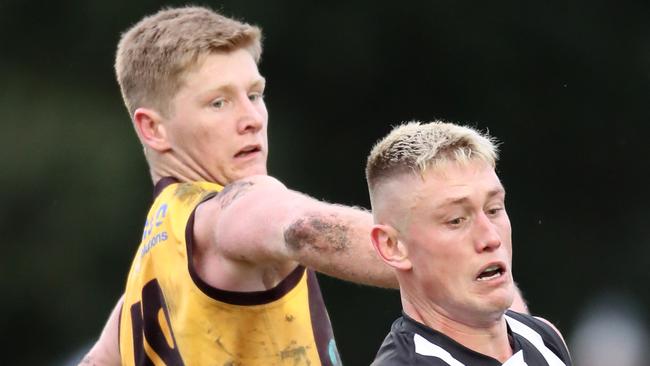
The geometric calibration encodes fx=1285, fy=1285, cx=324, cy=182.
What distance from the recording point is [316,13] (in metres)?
8.89

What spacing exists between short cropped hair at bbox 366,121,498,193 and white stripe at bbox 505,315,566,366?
1.40 ft

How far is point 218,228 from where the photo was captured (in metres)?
3.53

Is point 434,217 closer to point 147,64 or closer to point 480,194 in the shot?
point 480,194

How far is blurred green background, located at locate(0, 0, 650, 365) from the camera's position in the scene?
880 cm

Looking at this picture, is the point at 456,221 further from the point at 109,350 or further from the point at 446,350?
the point at 109,350

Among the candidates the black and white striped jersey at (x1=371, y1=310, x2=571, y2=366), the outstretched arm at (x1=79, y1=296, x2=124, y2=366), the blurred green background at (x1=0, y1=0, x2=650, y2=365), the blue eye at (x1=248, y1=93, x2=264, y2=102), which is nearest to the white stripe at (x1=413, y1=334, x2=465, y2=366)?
the black and white striped jersey at (x1=371, y1=310, x2=571, y2=366)

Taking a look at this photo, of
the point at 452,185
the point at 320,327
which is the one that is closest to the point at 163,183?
the point at 320,327

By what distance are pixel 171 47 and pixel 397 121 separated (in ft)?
15.9

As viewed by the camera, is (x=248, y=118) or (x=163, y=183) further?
(x=163, y=183)

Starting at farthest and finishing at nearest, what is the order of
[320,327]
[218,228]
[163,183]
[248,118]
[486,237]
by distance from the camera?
[163,183] < [248,118] < [320,327] < [218,228] < [486,237]

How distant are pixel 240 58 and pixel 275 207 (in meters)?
0.87

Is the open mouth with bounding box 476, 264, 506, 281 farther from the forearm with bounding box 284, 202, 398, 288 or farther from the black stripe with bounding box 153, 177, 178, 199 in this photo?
the black stripe with bounding box 153, 177, 178, 199

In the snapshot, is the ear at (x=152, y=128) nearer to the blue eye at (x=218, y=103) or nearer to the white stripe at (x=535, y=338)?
the blue eye at (x=218, y=103)

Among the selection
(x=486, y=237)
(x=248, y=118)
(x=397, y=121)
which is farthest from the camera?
(x=397, y=121)
